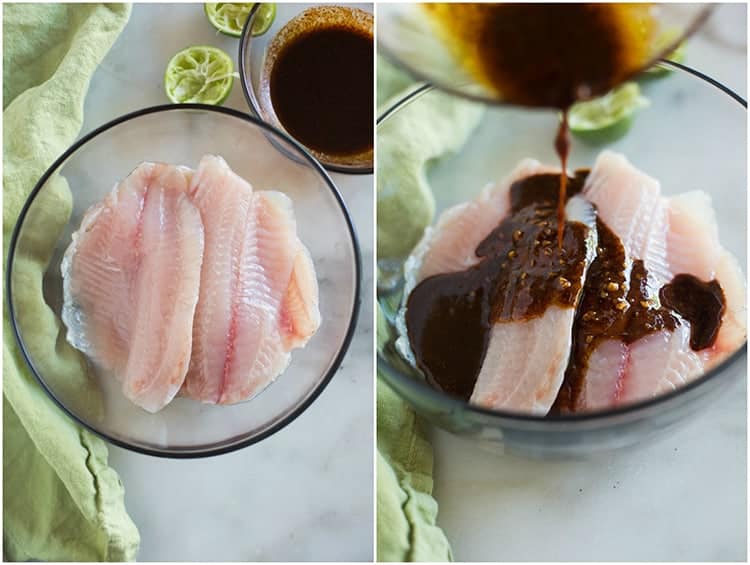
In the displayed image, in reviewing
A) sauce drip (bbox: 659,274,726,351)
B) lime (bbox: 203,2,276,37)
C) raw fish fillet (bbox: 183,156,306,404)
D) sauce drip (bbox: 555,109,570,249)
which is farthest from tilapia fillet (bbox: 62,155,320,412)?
sauce drip (bbox: 659,274,726,351)

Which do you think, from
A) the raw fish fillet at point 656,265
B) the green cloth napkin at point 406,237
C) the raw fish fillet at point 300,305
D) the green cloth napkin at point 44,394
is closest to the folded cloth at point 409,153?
the green cloth napkin at point 406,237

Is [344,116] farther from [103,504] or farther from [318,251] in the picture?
[103,504]

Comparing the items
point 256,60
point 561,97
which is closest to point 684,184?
point 561,97

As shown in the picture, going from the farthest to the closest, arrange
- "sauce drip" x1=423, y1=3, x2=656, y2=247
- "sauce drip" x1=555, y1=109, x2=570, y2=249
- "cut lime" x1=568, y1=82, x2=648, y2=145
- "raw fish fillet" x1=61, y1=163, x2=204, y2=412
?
"cut lime" x1=568, y1=82, x2=648, y2=145
"raw fish fillet" x1=61, y1=163, x2=204, y2=412
"sauce drip" x1=555, y1=109, x2=570, y2=249
"sauce drip" x1=423, y1=3, x2=656, y2=247

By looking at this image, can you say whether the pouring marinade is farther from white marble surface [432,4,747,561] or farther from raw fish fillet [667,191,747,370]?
white marble surface [432,4,747,561]

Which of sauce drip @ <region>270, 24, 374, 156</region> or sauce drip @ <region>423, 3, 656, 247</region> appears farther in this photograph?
sauce drip @ <region>270, 24, 374, 156</region>

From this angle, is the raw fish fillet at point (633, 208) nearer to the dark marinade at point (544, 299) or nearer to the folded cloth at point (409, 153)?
the dark marinade at point (544, 299)
